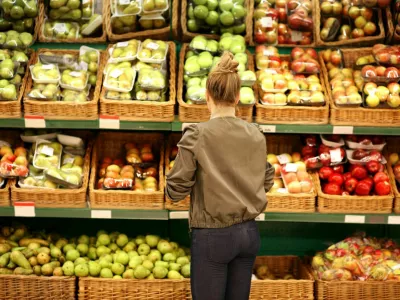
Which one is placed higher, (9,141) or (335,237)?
(9,141)

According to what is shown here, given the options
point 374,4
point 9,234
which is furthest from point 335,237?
point 9,234

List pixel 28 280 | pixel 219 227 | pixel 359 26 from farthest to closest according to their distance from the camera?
pixel 359 26 → pixel 28 280 → pixel 219 227

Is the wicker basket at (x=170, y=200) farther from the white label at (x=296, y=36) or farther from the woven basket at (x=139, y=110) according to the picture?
the white label at (x=296, y=36)

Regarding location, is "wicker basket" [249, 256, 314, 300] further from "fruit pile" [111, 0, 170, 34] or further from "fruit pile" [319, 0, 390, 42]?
"fruit pile" [111, 0, 170, 34]

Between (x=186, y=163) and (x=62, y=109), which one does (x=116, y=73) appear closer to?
(x=62, y=109)

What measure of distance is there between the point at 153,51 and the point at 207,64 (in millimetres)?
365

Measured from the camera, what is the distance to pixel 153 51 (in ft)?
12.8

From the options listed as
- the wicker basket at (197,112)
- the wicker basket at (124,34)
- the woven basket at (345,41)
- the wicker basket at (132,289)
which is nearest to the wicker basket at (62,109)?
the wicker basket at (197,112)

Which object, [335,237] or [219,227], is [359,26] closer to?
[335,237]

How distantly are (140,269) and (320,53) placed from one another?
→ 1855 mm

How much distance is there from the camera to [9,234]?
13.1 ft

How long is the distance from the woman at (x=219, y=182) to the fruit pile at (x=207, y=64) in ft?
3.24

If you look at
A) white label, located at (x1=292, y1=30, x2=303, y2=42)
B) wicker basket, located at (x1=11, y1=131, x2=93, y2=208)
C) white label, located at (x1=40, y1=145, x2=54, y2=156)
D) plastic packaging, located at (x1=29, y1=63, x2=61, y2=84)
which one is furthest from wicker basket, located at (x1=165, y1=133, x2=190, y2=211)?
white label, located at (x1=292, y1=30, x2=303, y2=42)

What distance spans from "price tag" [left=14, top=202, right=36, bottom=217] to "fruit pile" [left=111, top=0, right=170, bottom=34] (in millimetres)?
1297
